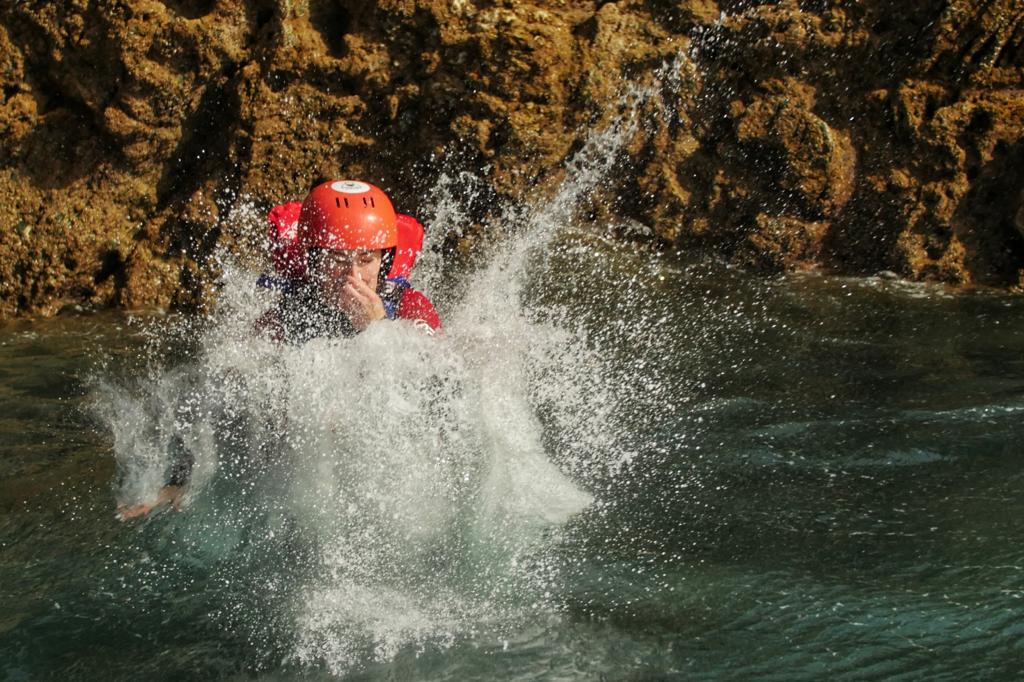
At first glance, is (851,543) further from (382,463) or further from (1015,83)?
(1015,83)

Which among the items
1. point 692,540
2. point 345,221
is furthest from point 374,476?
point 692,540

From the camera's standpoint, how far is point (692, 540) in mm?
3643

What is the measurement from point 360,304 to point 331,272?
19 centimetres

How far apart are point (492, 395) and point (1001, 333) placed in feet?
8.91

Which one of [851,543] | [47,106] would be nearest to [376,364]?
[851,543]

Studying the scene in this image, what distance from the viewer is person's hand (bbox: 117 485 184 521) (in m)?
3.86

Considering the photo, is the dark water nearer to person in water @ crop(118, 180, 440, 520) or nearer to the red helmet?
person in water @ crop(118, 180, 440, 520)

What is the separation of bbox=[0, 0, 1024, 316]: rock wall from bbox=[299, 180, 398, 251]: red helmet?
2.51 m

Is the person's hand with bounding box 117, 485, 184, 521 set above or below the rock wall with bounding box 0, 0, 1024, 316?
below

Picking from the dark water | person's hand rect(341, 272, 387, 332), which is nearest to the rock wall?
the dark water

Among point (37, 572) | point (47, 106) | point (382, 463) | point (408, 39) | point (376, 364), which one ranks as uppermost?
point (408, 39)

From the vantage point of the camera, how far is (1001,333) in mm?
5355

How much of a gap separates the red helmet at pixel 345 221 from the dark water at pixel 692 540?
1.06 meters

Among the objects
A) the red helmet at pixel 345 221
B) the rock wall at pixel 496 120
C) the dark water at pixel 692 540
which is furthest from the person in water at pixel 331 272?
the rock wall at pixel 496 120
